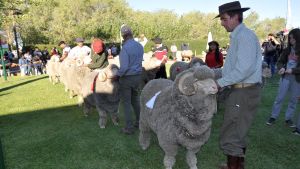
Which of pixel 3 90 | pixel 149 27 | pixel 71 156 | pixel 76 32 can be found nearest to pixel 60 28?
pixel 76 32

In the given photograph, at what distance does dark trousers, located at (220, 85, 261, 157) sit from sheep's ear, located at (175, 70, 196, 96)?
26.7 inches

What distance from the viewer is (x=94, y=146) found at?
6453 millimetres

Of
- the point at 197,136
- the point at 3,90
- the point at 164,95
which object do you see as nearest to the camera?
the point at 197,136

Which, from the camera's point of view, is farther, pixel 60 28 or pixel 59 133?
pixel 60 28

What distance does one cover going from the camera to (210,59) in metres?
8.80

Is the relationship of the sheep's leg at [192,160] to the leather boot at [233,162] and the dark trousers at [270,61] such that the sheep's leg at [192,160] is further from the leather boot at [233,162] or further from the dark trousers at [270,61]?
the dark trousers at [270,61]

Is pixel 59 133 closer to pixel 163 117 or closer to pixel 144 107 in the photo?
pixel 144 107

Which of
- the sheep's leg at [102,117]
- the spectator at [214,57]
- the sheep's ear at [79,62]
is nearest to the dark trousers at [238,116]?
the sheep's leg at [102,117]

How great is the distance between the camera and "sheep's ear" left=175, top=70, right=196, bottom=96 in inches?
165

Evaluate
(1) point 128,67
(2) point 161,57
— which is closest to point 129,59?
(1) point 128,67

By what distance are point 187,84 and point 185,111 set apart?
407mm

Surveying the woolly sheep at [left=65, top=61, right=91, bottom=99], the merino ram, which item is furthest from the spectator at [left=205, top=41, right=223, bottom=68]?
the merino ram

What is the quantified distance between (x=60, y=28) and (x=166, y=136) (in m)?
50.4

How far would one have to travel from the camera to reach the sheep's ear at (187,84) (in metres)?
4.20
